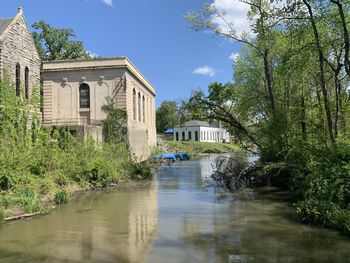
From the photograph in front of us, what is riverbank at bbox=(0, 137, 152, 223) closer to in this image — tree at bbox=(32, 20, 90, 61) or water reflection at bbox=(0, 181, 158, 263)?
water reflection at bbox=(0, 181, 158, 263)

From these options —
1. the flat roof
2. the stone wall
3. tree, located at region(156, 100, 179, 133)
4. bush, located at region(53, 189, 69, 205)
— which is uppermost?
tree, located at region(156, 100, 179, 133)

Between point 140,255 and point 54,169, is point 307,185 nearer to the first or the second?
point 140,255

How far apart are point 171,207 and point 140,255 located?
7.88 metres

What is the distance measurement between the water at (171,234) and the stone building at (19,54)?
11.6 m

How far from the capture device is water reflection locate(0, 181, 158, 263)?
10453 millimetres

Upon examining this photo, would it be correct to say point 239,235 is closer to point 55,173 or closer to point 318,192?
point 318,192

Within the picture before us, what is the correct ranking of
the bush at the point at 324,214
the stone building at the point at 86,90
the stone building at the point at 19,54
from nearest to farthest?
the bush at the point at 324,214 → the stone building at the point at 19,54 → the stone building at the point at 86,90

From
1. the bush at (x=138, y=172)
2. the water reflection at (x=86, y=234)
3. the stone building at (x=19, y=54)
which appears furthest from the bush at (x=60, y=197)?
the bush at (x=138, y=172)

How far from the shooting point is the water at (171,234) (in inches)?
406

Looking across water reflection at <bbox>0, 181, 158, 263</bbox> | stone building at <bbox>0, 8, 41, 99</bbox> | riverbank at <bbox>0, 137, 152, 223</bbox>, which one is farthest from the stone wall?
water reflection at <bbox>0, 181, 158, 263</bbox>

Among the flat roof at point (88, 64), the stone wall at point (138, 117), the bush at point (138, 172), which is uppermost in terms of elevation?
the flat roof at point (88, 64)

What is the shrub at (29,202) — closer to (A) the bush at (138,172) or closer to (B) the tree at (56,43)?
(A) the bush at (138,172)

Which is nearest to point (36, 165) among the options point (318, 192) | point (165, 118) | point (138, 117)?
point (318, 192)

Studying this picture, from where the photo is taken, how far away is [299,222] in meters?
14.2
